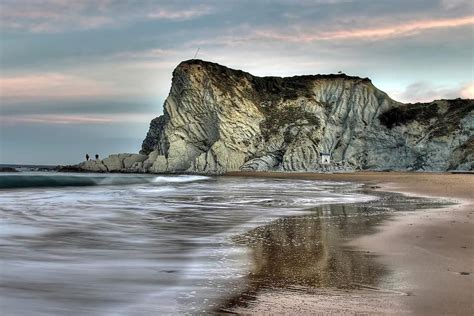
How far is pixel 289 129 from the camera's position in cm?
6281

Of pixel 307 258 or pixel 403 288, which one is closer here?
pixel 403 288

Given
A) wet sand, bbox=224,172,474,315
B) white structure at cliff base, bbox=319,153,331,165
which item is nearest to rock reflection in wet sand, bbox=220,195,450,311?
wet sand, bbox=224,172,474,315

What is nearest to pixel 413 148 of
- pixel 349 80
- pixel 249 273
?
pixel 349 80

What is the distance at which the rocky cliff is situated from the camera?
59.7 m

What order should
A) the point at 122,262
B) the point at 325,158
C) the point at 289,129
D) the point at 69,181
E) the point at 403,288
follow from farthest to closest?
the point at 289,129 → the point at 325,158 → the point at 69,181 → the point at 122,262 → the point at 403,288

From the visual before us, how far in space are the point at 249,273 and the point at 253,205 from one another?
32.0 feet

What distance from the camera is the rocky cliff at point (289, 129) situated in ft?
196

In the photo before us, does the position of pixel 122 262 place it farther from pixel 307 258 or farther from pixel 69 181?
pixel 69 181

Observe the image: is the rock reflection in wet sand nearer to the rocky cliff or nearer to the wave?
the wave

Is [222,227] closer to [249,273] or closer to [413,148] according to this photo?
[249,273]

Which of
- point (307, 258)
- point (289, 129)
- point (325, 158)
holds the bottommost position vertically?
point (307, 258)

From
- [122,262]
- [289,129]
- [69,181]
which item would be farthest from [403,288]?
[289,129]

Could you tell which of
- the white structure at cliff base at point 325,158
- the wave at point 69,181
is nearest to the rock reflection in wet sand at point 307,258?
the wave at point 69,181

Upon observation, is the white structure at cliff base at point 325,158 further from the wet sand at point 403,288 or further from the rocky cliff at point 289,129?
the wet sand at point 403,288
